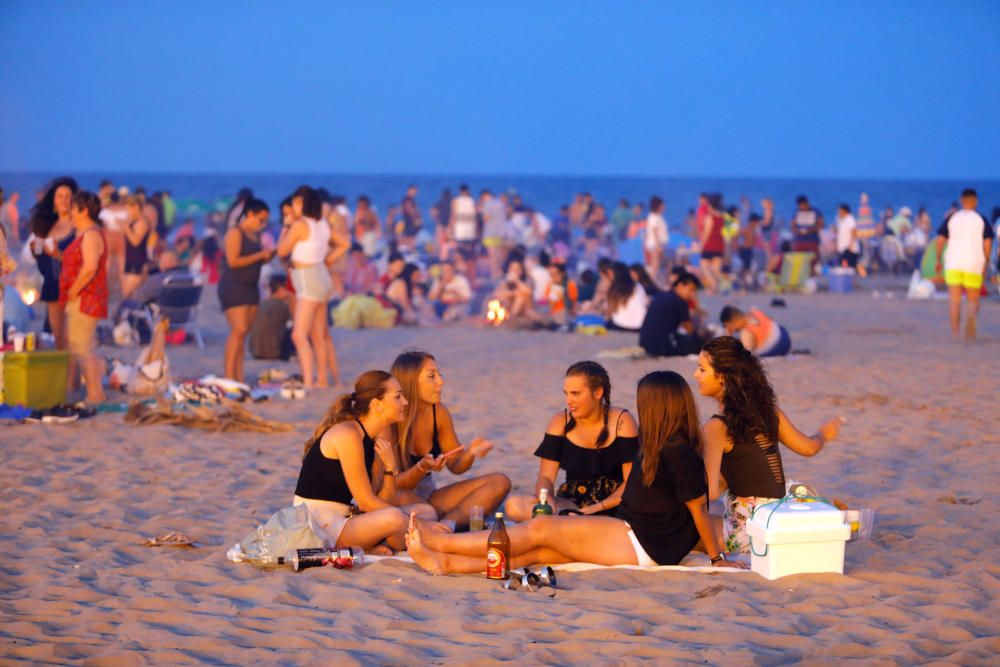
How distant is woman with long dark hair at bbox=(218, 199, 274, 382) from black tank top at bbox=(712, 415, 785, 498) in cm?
518

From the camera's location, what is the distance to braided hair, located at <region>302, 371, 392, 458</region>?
521 centimetres

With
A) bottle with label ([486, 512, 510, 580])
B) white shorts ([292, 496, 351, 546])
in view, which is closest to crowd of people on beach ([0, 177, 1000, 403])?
white shorts ([292, 496, 351, 546])

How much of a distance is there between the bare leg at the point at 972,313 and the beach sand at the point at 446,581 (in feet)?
11.0

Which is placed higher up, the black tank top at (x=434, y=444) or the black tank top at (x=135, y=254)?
the black tank top at (x=135, y=254)

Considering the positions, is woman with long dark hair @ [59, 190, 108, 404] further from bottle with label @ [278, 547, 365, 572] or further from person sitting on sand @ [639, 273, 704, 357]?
person sitting on sand @ [639, 273, 704, 357]

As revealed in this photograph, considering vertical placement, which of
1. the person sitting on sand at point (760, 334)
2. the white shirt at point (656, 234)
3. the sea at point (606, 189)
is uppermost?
the sea at point (606, 189)

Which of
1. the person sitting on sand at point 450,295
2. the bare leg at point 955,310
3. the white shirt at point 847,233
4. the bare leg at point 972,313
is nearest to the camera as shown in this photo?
the bare leg at point 972,313

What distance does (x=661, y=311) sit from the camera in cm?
1145

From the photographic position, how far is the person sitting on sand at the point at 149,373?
9.49 metres

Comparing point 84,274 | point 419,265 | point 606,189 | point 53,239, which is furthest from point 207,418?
point 606,189

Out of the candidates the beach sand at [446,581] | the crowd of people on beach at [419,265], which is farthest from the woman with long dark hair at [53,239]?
the beach sand at [446,581]

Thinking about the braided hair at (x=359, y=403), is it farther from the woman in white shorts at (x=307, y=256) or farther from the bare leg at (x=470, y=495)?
the woman in white shorts at (x=307, y=256)

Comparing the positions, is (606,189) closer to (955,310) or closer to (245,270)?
(955,310)

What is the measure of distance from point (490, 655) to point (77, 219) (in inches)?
233
